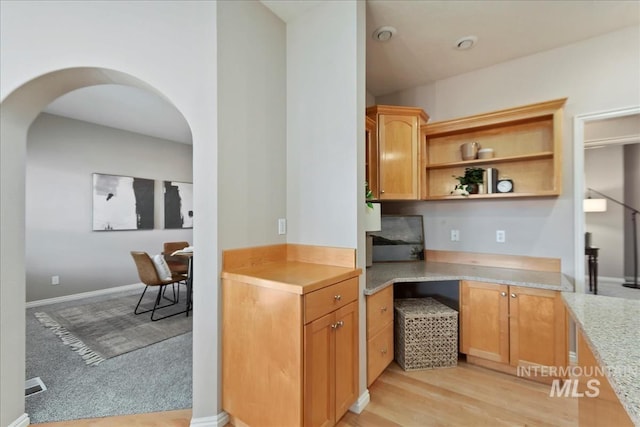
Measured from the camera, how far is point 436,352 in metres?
2.26

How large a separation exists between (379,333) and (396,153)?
1.70 meters

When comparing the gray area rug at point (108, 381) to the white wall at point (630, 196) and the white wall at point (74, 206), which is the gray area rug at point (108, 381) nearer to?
the white wall at point (74, 206)

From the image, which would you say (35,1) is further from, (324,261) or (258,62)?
(324,261)

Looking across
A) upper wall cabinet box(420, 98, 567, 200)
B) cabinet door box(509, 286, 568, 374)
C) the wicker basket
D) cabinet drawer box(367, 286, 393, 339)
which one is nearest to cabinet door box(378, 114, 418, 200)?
upper wall cabinet box(420, 98, 567, 200)

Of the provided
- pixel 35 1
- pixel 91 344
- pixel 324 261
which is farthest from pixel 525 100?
pixel 91 344

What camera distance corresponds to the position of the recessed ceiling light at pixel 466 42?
232cm

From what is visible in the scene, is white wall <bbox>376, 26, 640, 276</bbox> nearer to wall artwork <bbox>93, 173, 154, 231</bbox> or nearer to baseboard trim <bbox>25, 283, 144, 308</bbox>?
wall artwork <bbox>93, 173, 154, 231</bbox>

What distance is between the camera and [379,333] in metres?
2.06

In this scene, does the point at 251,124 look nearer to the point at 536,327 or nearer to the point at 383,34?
the point at 383,34

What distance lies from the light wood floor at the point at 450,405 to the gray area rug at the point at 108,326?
1.07 meters

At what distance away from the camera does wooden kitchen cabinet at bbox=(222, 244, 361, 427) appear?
53.6 inches

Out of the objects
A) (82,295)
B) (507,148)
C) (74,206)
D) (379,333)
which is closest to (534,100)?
(507,148)

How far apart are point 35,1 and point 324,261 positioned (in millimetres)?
2287

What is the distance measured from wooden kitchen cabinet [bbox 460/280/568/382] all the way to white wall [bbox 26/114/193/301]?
5312 millimetres
